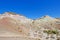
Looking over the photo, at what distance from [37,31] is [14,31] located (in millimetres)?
4294

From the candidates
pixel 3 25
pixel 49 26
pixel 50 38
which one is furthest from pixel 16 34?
pixel 49 26

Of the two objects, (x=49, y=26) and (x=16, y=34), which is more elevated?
(x=49, y=26)

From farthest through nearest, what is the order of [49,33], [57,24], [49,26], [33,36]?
1. [57,24]
2. [49,26]
3. [49,33]
4. [33,36]

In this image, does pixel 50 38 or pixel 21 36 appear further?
pixel 50 38

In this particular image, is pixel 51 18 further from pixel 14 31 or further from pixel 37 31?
pixel 14 31

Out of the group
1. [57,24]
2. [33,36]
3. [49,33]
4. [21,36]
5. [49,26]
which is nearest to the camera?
[21,36]

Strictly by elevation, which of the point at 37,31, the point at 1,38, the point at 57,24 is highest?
the point at 57,24

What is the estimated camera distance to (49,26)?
26.9 metres

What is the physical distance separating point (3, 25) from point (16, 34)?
1932 millimetres

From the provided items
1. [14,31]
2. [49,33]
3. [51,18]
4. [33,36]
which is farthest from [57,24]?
[14,31]

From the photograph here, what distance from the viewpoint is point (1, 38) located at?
16.6 meters

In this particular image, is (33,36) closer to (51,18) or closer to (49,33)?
(49,33)

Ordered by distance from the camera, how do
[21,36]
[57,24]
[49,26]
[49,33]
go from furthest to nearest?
[57,24], [49,26], [49,33], [21,36]

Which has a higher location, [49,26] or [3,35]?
[49,26]
